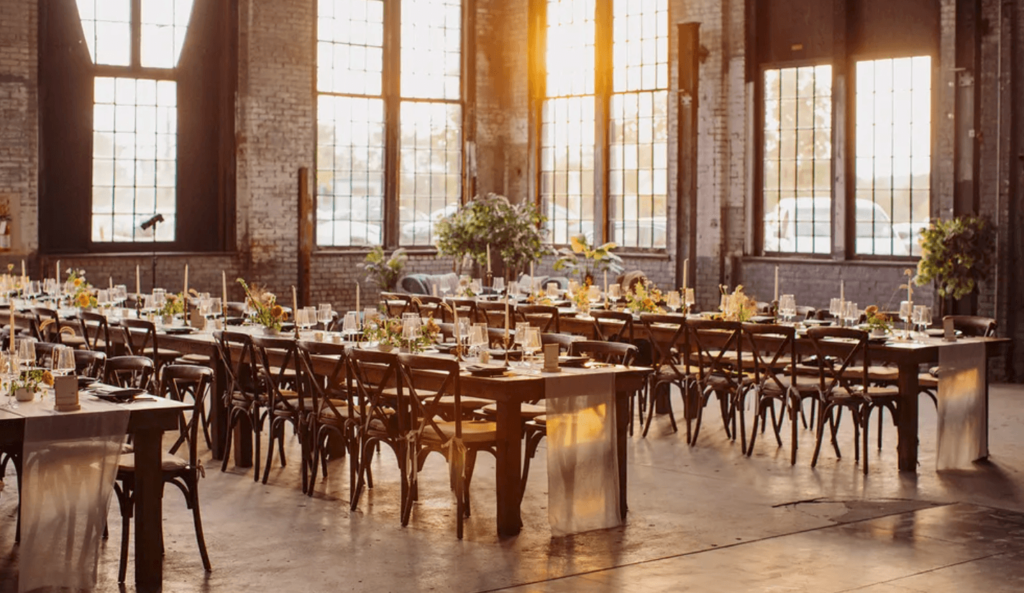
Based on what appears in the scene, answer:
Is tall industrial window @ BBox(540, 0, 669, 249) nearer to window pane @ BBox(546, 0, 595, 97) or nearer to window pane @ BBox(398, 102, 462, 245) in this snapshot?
window pane @ BBox(546, 0, 595, 97)

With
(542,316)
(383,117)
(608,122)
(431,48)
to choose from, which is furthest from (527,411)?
(431,48)

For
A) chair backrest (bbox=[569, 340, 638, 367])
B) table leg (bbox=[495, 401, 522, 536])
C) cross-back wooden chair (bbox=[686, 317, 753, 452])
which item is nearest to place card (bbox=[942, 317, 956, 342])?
cross-back wooden chair (bbox=[686, 317, 753, 452])

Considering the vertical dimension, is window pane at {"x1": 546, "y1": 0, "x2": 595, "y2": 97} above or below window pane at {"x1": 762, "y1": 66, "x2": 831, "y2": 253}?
above

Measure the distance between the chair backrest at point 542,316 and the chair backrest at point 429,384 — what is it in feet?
10.9

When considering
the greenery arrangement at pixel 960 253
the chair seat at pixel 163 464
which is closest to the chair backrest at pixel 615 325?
the greenery arrangement at pixel 960 253

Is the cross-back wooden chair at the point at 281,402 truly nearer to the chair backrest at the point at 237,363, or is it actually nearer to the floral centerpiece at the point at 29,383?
the chair backrest at the point at 237,363

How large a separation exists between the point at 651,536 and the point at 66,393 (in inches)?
117

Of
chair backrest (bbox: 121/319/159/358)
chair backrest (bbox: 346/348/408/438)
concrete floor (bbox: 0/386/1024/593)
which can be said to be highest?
chair backrest (bbox: 121/319/159/358)

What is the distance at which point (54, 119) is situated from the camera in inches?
617

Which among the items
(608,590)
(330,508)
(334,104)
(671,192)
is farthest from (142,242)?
(608,590)

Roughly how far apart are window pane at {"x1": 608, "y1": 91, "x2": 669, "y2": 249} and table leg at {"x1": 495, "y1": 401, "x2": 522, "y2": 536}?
1057cm

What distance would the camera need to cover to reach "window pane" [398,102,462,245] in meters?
18.3

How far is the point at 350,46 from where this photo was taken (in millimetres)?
17797

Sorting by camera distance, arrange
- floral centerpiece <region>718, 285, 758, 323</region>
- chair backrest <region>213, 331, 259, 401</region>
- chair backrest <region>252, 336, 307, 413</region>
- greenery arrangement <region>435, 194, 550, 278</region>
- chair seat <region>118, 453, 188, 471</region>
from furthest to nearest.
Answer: greenery arrangement <region>435, 194, 550, 278</region> < floral centerpiece <region>718, 285, 758, 323</region> < chair backrest <region>213, 331, 259, 401</region> < chair backrest <region>252, 336, 307, 413</region> < chair seat <region>118, 453, 188, 471</region>
